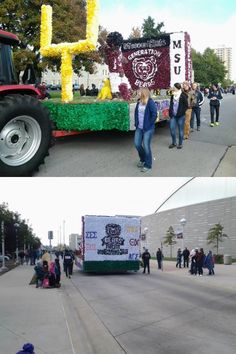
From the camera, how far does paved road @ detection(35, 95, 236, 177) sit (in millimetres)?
8297

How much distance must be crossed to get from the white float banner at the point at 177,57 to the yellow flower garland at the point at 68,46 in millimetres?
5245

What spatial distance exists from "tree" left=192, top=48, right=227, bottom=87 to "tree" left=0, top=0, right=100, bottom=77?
70.1 metres

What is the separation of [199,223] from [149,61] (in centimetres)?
3139

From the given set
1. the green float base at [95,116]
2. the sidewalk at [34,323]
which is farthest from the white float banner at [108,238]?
the green float base at [95,116]

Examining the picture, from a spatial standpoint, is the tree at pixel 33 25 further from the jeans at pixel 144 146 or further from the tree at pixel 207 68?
the tree at pixel 207 68

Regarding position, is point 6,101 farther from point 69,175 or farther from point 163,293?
point 163,293

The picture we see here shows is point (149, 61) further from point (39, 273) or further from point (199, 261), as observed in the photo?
point (39, 273)

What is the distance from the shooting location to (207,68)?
10062cm

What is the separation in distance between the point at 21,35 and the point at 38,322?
2307 centimetres

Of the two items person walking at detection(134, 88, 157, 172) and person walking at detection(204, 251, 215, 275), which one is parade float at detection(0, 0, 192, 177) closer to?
person walking at detection(134, 88, 157, 172)

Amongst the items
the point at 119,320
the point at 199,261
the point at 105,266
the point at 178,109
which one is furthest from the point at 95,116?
the point at 199,261

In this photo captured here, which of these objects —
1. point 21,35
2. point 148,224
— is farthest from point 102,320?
point 148,224

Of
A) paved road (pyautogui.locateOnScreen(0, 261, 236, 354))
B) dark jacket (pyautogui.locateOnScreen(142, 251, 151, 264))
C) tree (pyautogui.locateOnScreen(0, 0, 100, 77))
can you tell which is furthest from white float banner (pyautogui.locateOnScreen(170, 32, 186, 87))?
tree (pyautogui.locateOnScreen(0, 0, 100, 77))

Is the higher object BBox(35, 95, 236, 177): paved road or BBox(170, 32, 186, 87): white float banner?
BBox(170, 32, 186, 87): white float banner
